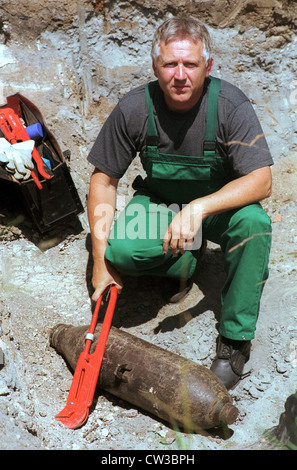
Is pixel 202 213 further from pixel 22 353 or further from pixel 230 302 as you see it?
pixel 22 353

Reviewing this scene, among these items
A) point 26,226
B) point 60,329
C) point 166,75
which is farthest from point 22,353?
point 166,75

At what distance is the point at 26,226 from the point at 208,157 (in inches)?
53.4

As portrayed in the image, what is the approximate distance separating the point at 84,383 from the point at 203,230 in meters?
1.10

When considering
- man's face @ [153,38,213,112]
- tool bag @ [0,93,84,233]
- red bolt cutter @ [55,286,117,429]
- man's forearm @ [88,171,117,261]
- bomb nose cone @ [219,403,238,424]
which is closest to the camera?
bomb nose cone @ [219,403,238,424]

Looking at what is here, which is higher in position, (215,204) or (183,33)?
(183,33)

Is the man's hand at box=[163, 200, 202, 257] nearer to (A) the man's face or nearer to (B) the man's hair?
(A) the man's face

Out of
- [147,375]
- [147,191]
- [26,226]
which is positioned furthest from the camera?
[26,226]

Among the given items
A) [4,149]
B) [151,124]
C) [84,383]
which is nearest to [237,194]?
[151,124]

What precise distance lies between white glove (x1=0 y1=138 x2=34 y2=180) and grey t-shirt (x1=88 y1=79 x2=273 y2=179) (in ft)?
1.58

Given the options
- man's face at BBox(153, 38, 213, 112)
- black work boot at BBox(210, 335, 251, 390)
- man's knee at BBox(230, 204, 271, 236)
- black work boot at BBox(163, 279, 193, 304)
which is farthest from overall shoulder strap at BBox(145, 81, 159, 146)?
black work boot at BBox(210, 335, 251, 390)

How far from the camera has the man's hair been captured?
9.30ft

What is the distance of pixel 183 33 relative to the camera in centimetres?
284

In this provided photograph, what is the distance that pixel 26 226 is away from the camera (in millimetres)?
3676

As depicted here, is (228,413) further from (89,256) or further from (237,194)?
(89,256)
